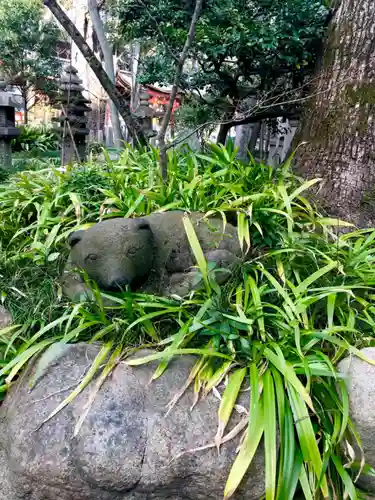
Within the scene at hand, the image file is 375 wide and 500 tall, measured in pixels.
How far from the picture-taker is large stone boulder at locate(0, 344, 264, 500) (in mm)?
1649

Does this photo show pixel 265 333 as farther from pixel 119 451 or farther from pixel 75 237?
pixel 75 237

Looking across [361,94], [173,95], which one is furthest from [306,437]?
[361,94]

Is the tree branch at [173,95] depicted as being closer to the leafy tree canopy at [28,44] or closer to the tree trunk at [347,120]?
the tree trunk at [347,120]

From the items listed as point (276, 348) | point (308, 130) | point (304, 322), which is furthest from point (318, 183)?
point (276, 348)

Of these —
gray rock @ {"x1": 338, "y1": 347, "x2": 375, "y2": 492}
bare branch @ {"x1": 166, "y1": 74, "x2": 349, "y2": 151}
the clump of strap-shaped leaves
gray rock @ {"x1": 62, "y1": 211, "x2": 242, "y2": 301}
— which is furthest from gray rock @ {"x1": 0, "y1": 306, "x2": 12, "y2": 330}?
gray rock @ {"x1": 338, "y1": 347, "x2": 375, "y2": 492}

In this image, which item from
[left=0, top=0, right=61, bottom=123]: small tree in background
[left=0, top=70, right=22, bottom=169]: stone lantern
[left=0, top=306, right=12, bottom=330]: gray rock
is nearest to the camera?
[left=0, top=306, right=12, bottom=330]: gray rock

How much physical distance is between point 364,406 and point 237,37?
278cm

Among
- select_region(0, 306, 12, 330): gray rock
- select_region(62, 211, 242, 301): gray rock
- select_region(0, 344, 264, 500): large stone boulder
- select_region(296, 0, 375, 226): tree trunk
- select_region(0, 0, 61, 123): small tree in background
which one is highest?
select_region(0, 0, 61, 123): small tree in background

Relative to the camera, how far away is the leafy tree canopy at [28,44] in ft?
45.0

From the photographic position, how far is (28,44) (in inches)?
562

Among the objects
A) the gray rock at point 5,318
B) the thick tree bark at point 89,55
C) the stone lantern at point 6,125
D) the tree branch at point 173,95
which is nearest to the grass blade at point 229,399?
the gray rock at point 5,318

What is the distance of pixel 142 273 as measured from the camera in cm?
220

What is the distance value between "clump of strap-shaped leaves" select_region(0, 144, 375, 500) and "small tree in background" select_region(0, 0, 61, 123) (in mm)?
13758

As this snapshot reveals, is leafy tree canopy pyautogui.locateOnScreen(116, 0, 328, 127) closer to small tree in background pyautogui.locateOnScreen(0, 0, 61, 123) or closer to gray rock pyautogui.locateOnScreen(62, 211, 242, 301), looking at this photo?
gray rock pyautogui.locateOnScreen(62, 211, 242, 301)
